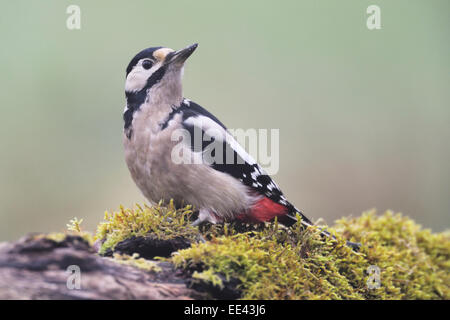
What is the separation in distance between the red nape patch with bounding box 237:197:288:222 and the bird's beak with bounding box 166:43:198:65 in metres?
1.27

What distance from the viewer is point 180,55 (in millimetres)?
3426

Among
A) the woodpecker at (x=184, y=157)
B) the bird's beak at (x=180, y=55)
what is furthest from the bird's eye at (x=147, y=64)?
the bird's beak at (x=180, y=55)

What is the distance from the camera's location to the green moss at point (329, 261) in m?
2.49

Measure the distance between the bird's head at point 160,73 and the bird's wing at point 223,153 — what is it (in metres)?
0.17

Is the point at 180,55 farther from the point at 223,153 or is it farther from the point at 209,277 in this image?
the point at 209,277

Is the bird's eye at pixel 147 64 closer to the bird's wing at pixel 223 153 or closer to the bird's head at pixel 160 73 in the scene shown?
the bird's head at pixel 160 73

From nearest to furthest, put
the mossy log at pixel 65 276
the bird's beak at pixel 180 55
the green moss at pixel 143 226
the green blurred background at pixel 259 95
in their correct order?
the mossy log at pixel 65 276
the green moss at pixel 143 226
the bird's beak at pixel 180 55
the green blurred background at pixel 259 95

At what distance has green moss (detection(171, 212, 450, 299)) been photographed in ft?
8.16

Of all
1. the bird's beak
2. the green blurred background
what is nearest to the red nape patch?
the bird's beak

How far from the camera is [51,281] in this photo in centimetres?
215

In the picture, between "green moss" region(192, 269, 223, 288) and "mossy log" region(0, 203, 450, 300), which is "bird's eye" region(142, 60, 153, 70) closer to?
"mossy log" region(0, 203, 450, 300)

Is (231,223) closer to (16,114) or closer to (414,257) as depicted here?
(414,257)
